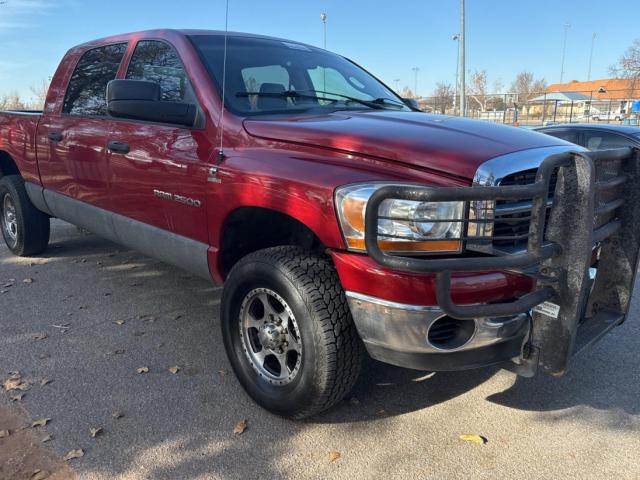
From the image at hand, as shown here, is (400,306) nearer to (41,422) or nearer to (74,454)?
(74,454)

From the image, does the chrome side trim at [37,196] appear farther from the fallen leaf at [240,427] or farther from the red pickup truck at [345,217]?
the fallen leaf at [240,427]

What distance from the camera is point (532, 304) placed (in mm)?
2271

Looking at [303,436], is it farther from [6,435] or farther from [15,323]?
[15,323]

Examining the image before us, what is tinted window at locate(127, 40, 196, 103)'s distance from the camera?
11.6 feet

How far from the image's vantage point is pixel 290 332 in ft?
9.22

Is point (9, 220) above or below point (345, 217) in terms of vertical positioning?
below

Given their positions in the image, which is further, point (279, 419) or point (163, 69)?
point (163, 69)

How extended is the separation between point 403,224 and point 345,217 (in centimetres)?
26

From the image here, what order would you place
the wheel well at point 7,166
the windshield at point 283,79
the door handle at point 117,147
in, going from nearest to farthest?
the windshield at point 283,79, the door handle at point 117,147, the wheel well at point 7,166

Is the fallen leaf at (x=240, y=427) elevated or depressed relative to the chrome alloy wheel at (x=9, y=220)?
depressed

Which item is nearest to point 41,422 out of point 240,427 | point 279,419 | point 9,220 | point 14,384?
point 14,384

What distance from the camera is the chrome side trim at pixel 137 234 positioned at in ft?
11.3

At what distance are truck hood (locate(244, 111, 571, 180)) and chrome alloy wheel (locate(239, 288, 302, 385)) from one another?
2.75 ft

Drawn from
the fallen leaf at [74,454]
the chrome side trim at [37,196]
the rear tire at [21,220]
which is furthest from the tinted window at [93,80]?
the fallen leaf at [74,454]
